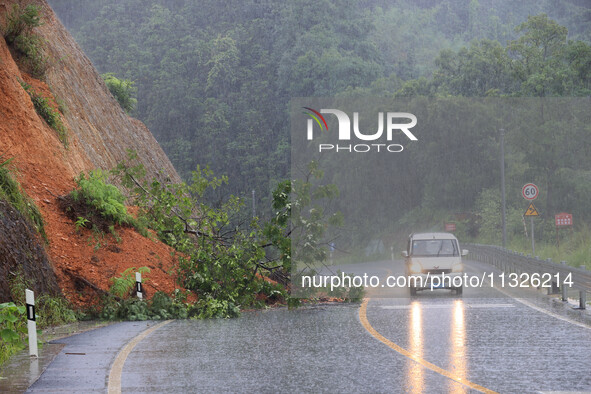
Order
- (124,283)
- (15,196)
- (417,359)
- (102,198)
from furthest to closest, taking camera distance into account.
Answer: (102,198) → (124,283) → (15,196) → (417,359)

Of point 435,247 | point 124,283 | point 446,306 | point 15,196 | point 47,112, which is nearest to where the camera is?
point 15,196

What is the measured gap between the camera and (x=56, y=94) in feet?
86.6

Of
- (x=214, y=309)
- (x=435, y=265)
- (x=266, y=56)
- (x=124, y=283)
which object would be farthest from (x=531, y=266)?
(x=266, y=56)

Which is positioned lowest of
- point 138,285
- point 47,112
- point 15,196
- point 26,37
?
point 138,285

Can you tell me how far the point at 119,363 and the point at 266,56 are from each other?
105479mm

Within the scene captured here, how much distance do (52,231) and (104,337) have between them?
562cm

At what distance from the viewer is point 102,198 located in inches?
773

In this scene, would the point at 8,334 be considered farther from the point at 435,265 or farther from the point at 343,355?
the point at 435,265

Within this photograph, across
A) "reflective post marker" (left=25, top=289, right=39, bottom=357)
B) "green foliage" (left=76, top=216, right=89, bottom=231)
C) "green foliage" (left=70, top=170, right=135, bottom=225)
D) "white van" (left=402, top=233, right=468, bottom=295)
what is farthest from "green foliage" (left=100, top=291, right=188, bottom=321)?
"white van" (left=402, top=233, right=468, bottom=295)

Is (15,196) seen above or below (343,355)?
above

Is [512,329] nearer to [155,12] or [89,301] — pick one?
[89,301]

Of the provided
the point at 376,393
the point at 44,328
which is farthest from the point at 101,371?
the point at 44,328

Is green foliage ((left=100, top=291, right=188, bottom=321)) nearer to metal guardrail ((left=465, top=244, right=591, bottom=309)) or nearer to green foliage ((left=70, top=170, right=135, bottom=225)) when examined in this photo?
green foliage ((left=70, top=170, right=135, bottom=225))

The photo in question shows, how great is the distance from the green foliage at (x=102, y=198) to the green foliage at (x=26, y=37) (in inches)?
242
